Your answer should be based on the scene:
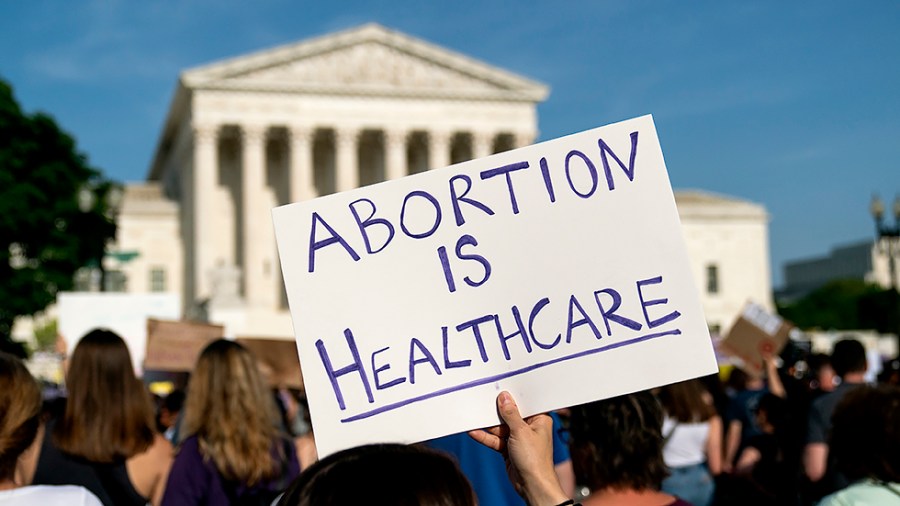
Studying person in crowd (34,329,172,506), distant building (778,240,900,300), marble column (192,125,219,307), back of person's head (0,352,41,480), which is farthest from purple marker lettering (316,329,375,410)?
distant building (778,240,900,300)

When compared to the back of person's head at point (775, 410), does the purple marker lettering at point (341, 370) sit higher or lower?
higher

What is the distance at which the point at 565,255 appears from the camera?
117 inches

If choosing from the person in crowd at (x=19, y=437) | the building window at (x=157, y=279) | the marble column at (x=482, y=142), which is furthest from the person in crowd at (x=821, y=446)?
the building window at (x=157, y=279)

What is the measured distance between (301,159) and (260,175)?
7.76ft

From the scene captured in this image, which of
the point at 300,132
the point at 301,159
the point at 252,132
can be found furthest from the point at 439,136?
the point at 252,132

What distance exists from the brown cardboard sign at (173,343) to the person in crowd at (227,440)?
6.55 metres

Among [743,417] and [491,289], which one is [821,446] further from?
[491,289]

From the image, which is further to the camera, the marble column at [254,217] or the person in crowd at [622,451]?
the marble column at [254,217]

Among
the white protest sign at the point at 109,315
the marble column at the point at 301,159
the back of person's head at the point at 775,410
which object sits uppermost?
the marble column at the point at 301,159

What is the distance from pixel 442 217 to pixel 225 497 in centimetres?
239

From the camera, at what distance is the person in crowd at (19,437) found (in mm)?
3410

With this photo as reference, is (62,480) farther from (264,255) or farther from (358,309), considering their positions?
(264,255)

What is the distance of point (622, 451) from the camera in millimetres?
3982

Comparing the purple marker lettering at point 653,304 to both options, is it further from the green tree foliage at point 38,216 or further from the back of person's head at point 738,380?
the green tree foliage at point 38,216
